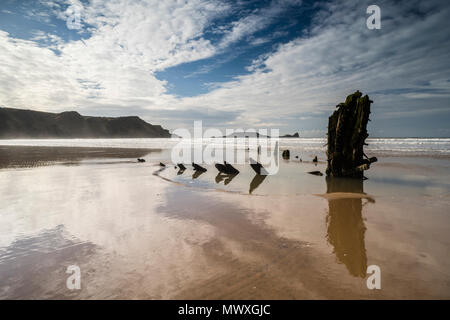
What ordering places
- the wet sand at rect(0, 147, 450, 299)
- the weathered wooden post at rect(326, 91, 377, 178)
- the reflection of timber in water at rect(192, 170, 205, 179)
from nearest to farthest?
1. the wet sand at rect(0, 147, 450, 299)
2. the weathered wooden post at rect(326, 91, 377, 178)
3. the reflection of timber in water at rect(192, 170, 205, 179)

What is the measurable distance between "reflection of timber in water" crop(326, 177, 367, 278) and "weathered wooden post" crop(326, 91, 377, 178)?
5.54 m

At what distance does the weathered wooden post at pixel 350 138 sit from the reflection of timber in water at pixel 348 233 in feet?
18.2

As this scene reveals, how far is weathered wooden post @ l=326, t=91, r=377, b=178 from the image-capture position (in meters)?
12.3

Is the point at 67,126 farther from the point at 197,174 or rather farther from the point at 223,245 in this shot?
the point at 223,245

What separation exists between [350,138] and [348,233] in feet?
31.8

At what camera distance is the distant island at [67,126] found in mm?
112125

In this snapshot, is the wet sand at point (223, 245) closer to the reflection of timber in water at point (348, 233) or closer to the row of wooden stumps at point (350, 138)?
the reflection of timber in water at point (348, 233)

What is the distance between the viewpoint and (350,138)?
13.0m

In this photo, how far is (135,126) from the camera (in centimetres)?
17762

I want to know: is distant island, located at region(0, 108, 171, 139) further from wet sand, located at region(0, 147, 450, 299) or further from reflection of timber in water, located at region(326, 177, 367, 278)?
reflection of timber in water, located at region(326, 177, 367, 278)

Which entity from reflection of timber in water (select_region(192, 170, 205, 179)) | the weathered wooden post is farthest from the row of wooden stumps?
reflection of timber in water (select_region(192, 170, 205, 179))

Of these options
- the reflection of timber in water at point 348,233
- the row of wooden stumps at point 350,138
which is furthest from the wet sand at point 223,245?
the row of wooden stumps at point 350,138
